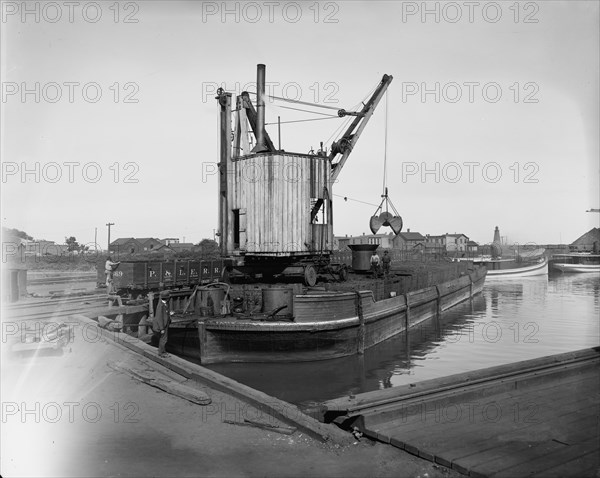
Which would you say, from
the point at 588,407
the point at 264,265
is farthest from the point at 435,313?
the point at 588,407

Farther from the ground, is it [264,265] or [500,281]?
[264,265]

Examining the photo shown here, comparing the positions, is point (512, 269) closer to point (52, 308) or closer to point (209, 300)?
point (209, 300)

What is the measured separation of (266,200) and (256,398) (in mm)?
10505

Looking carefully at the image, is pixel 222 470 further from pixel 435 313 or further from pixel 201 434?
pixel 435 313

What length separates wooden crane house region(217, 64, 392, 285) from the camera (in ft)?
54.9

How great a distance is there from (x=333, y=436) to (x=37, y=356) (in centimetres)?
696

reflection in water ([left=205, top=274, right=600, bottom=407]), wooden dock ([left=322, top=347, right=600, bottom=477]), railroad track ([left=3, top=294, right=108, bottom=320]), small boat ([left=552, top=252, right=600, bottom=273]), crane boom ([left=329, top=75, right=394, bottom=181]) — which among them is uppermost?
crane boom ([left=329, top=75, right=394, bottom=181])

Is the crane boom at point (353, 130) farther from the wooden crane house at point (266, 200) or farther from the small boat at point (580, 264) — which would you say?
the small boat at point (580, 264)

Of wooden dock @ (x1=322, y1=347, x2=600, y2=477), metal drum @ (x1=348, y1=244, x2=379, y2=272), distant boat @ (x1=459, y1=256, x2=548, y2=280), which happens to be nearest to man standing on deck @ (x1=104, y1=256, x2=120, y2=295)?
metal drum @ (x1=348, y1=244, x2=379, y2=272)

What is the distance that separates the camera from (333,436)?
18.1 feet

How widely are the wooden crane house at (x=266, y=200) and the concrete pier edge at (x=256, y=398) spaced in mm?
6844

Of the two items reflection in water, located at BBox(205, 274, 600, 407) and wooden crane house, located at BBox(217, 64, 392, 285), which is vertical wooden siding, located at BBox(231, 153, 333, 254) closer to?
wooden crane house, located at BBox(217, 64, 392, 285)

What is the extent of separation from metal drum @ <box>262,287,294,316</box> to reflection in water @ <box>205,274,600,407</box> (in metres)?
1.85

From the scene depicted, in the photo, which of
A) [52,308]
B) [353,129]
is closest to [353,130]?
[353,129]
